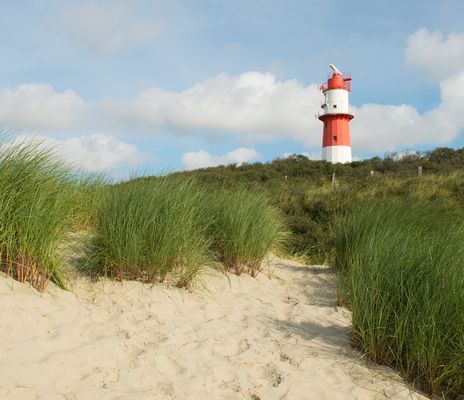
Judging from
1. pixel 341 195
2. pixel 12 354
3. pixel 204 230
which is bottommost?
pixel 12 354

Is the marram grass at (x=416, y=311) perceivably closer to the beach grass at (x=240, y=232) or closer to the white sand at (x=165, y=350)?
the white sand at (x=165, y=350)

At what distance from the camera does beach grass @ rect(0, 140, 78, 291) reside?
3.62 m

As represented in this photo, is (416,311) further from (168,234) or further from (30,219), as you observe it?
(30,219)

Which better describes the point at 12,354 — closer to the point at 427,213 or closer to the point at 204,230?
the point at 204,230

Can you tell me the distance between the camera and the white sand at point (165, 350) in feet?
9.15

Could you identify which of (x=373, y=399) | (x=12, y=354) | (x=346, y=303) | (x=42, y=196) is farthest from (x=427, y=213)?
(x=12, y=354)

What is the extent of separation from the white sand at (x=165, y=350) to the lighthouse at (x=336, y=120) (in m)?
24.7

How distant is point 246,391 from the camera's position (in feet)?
9.74

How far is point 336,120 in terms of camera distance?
29.3m

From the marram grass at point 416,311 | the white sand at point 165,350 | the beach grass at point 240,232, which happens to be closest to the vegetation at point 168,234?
the beach grass at point 240,232

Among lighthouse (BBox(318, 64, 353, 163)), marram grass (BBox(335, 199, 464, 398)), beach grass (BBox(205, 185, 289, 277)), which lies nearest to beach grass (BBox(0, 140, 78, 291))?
beach grass (BBox(205, 185, 289, 277))

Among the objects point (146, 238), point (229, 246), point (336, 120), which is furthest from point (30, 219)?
point (336, 120)

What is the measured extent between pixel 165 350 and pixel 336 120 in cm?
2751

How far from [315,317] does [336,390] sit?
1474 millimetres
